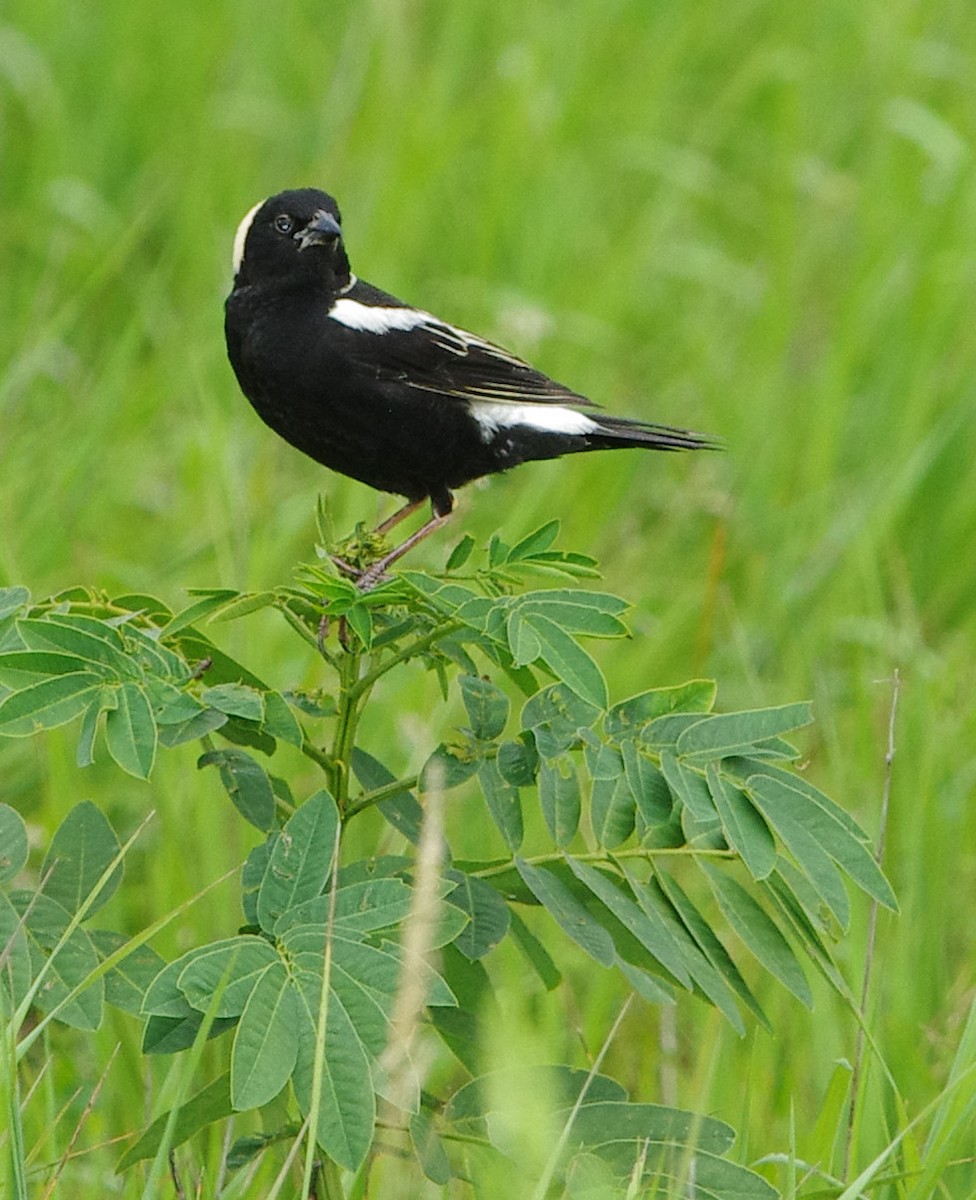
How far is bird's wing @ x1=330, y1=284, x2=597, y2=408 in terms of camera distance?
3406mm

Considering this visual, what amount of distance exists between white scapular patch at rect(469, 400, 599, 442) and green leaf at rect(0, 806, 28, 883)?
1808 mm

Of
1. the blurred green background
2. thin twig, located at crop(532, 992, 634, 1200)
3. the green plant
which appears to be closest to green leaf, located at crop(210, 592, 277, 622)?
the green plant

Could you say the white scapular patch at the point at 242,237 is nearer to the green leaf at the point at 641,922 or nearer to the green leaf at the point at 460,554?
the green leaf at the point at 460,554

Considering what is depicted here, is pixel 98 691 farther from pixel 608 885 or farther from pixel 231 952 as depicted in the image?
pixel 608 885

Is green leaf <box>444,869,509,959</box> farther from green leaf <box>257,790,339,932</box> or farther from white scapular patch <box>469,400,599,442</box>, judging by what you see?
white scapular patch <box>469,400,599,442</box>

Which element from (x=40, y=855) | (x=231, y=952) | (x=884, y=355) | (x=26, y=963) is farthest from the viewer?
(x=884, y=355)

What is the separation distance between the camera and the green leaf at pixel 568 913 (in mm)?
1835

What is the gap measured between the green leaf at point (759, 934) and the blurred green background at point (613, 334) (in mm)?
694

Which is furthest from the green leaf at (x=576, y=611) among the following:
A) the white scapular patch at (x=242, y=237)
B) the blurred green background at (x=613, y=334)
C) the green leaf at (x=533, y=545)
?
the white scapular patch at (x=242, y=237)

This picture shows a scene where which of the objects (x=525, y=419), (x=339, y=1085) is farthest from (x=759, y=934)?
(x=525, y=419)

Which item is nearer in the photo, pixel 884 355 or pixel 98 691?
pixel 98 691

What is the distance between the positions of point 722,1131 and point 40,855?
1.79 meters

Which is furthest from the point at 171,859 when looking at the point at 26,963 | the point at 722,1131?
the point at 722,1131

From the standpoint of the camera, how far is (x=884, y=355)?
5.20 metres
